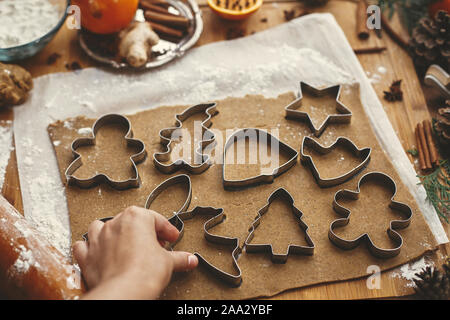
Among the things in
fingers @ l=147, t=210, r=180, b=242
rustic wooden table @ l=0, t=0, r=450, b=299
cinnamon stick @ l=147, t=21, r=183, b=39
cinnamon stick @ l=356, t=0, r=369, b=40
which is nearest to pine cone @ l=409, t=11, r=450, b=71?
rustic wooden table @ l=0, t=0, r=450, b=299

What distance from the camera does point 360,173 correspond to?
1.62 metres

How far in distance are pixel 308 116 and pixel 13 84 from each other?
1125 millimetres

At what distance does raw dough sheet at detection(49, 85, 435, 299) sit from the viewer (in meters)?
1.42

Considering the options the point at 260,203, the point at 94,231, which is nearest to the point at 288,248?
the point at 260,203

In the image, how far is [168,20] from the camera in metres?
1.95

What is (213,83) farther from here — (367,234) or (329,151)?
(367,234)

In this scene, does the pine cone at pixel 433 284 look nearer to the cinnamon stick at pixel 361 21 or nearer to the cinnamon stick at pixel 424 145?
the cinnamon stick at pixel 424 145

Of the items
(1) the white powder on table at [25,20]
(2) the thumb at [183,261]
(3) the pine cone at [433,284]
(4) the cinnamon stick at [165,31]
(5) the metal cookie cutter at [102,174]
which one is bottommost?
(3) the pine cone at [433,284]

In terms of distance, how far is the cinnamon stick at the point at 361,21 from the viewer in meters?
2.02

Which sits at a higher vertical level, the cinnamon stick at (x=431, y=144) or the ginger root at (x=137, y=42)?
the ginger root at (x=137, y=42)

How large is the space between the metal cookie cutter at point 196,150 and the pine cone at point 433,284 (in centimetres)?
78

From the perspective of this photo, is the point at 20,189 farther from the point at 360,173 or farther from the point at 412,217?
the point at 412,217

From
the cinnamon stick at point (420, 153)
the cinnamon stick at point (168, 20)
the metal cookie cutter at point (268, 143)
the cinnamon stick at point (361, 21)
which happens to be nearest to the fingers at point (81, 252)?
the metal cookie cutter at point (268, 143)
